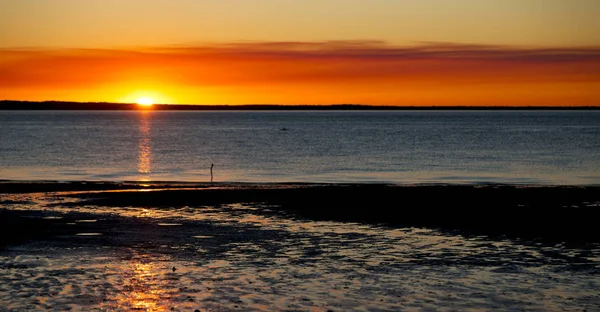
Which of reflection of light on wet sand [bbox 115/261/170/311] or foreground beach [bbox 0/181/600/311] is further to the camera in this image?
foreground beach [bbox 0/181/600/311]

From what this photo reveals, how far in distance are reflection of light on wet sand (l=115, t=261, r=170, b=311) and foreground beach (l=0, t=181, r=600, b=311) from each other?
4cm

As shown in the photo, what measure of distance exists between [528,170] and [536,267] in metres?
57.1

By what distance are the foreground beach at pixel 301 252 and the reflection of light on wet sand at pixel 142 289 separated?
1.7 inches

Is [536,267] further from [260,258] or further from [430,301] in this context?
[260,258]

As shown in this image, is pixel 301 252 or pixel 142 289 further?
pixel 301 252

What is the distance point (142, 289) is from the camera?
18719mm

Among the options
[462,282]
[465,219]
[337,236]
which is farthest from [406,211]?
[462,282]

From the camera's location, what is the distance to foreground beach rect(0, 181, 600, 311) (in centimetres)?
1797

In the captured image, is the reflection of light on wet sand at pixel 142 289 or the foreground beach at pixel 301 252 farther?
the foreground beach at pixel 301 252

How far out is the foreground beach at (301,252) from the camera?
18.0 m

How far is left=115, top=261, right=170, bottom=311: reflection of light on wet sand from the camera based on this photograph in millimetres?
17172

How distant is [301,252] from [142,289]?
6275mm

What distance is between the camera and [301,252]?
2388cm

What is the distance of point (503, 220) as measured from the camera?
30.9 meters
